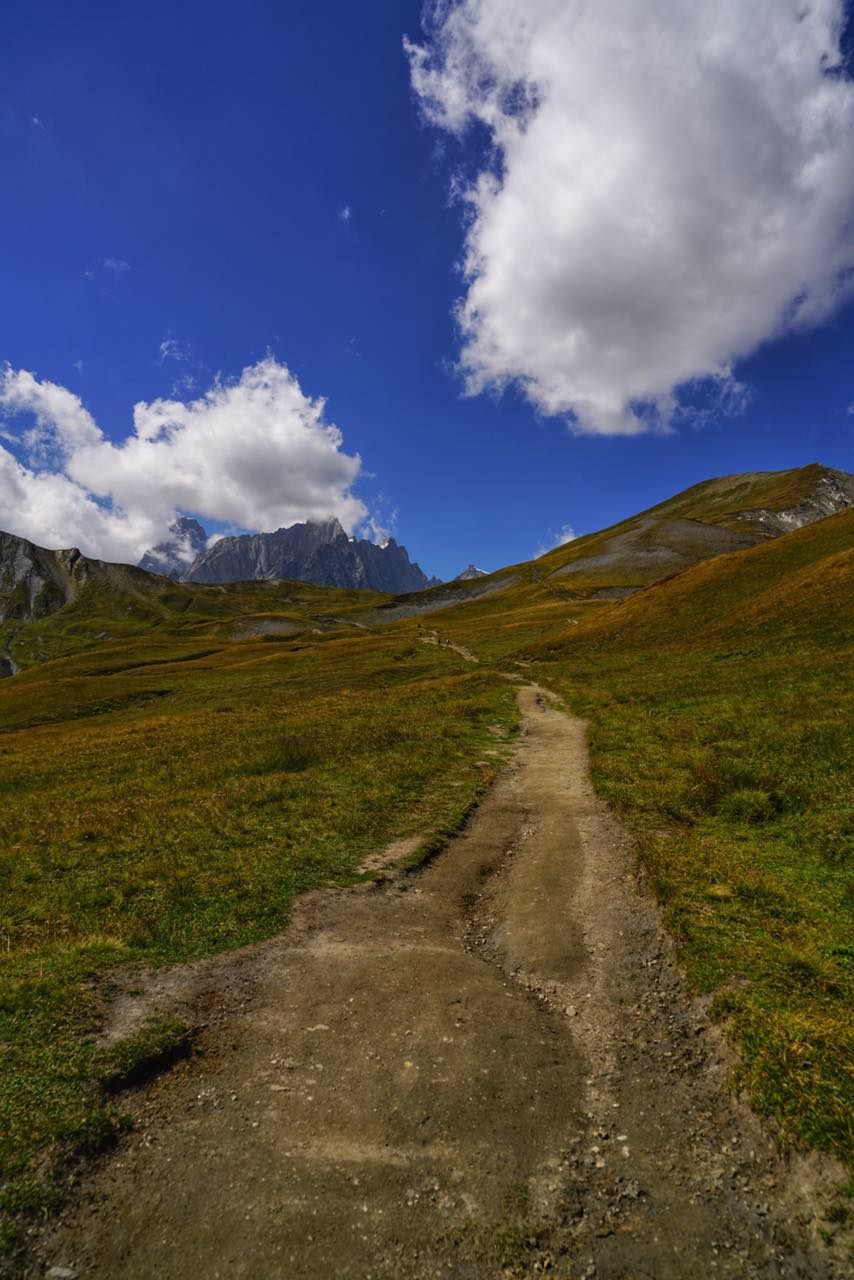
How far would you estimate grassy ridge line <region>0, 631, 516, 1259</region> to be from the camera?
911 cm

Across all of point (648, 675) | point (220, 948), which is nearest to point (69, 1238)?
point (220, 948)

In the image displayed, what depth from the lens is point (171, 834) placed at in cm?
1997

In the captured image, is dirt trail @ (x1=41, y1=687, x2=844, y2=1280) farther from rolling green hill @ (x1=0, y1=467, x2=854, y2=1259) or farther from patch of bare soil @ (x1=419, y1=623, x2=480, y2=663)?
patch of bare soil @ (x1=419, y1=623, x2=480, y2=663)

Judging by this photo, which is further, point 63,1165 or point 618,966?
point 618,966

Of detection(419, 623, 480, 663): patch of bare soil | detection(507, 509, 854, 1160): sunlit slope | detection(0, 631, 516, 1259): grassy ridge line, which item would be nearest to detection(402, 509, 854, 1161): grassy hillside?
detection(507, 509, 854, 1160): sunlit slope

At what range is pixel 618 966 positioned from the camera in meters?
11.7

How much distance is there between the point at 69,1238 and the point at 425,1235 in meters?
4.22

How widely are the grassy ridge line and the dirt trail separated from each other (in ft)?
4.42

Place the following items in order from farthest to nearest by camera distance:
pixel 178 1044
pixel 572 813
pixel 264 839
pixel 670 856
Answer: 1. pixel 572 813
2. pixel 264 839
3. pixel 670 856
4. pixel 178 1044

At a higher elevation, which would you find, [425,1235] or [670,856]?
[670,856]

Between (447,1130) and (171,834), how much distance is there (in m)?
15.3

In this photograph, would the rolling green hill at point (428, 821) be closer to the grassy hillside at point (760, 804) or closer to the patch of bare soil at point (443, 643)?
the grassy hillside at point (760, 804)

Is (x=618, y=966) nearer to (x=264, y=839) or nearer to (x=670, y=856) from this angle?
(x=670, y=856)

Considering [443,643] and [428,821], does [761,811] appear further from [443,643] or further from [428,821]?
[443,643]
